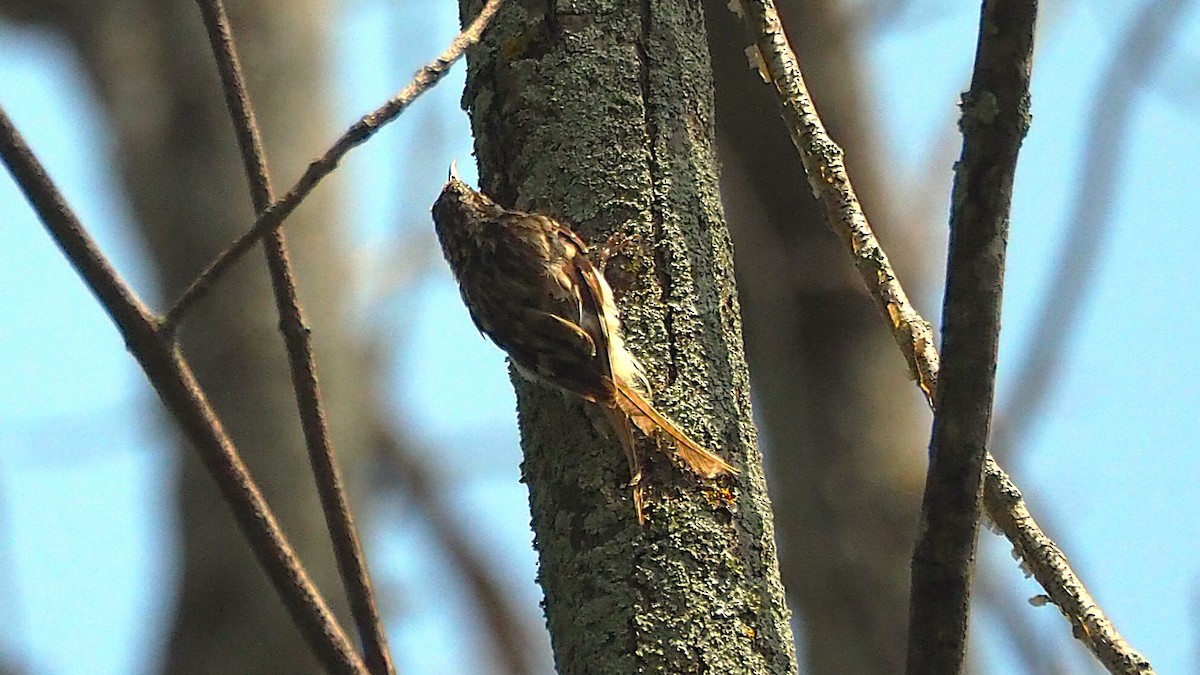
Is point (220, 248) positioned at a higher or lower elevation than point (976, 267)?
higher

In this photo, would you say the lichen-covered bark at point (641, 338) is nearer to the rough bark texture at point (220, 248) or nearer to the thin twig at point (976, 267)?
the thin twig at point (976, 267)

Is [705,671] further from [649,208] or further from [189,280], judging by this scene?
[189,280]

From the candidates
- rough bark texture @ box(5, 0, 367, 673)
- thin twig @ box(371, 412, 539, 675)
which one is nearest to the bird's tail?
rough bark texture @ box(5, 0, 367, 673)

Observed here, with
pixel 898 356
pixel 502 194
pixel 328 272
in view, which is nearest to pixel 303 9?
pixel 328 272

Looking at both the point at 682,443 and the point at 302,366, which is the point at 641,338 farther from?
the point at 302,366

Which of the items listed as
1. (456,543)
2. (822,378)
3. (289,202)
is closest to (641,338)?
(289,202)

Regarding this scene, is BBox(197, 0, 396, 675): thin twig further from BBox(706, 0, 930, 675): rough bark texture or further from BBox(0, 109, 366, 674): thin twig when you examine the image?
BBox(706, 0, 930, 675): rough bark texture

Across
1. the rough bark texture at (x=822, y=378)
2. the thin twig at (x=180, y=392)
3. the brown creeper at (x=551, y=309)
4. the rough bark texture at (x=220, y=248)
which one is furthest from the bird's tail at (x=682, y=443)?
the rough bark texture at (x=220, y=248)

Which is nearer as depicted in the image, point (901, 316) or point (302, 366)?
point (302, 366)
